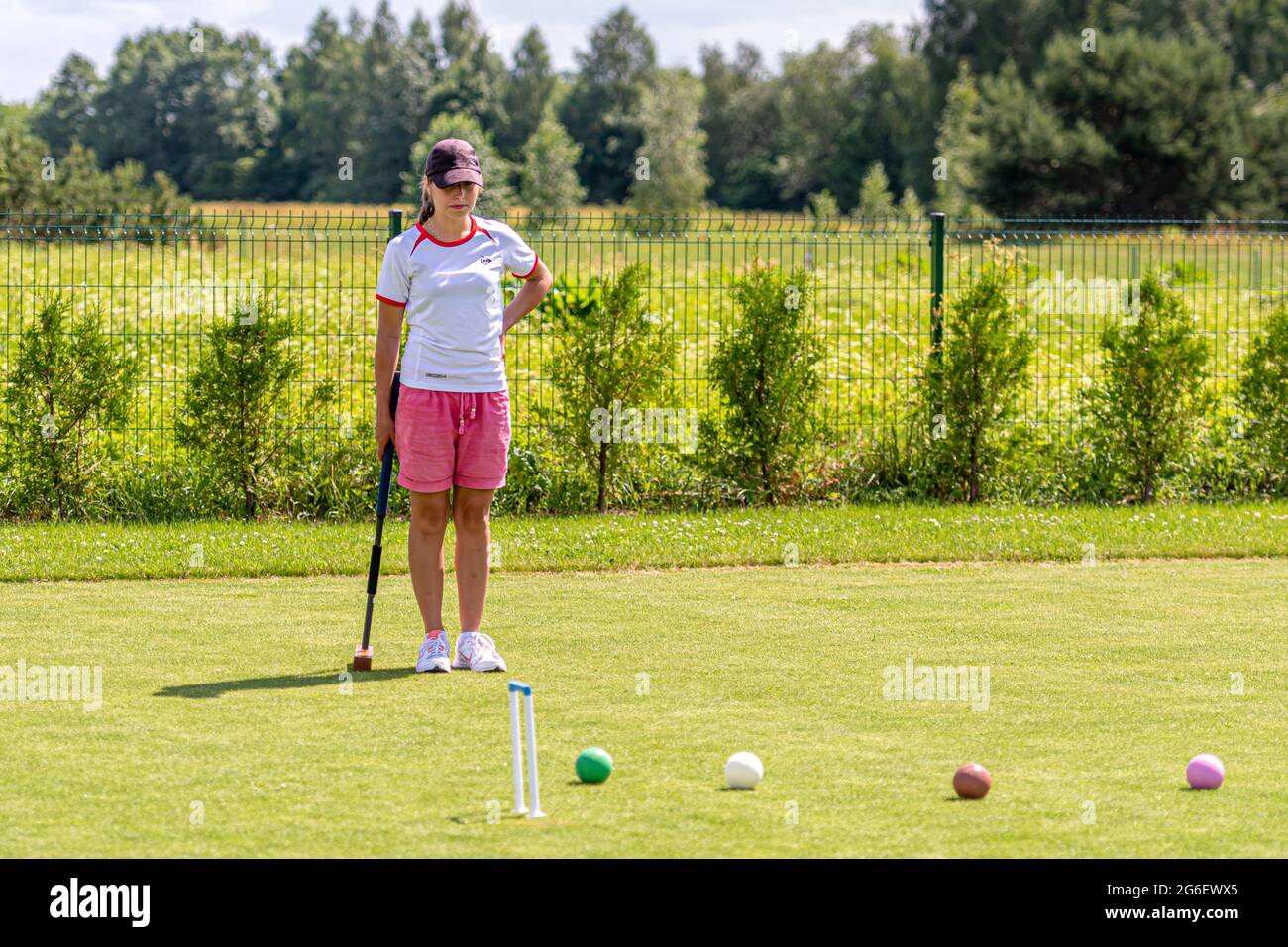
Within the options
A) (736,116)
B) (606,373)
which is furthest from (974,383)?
(736,116)

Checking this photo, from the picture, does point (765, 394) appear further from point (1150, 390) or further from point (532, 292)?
point (532, 292)

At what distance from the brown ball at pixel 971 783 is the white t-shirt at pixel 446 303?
10.2 feet

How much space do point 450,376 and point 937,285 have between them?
321 inches

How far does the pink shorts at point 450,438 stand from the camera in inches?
288

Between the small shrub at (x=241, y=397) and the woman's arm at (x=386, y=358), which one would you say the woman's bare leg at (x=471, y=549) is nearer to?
the woman's arm at (x=386, y=358)

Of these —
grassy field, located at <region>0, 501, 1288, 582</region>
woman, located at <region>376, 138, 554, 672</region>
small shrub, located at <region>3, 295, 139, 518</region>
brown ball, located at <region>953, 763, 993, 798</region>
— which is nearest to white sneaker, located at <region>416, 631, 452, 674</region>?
woman, located at <region>376, 138, 554, 672</region>

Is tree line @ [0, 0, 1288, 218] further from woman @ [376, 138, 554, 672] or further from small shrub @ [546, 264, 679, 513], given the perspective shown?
woman @ [376, 138, 554, 672]

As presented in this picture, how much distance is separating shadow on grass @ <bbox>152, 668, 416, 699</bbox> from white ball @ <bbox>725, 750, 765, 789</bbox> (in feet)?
7.75

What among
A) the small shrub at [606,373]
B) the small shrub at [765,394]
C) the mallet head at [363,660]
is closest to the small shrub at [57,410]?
the small shrub at [606,373]

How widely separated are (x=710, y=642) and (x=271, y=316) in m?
5.96

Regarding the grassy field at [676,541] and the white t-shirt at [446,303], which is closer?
the white t-shirt at [446,303]

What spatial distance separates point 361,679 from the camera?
726cm

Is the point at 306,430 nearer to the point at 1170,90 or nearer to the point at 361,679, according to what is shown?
the point at 361,679

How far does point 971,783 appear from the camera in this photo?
5270 millimetres
